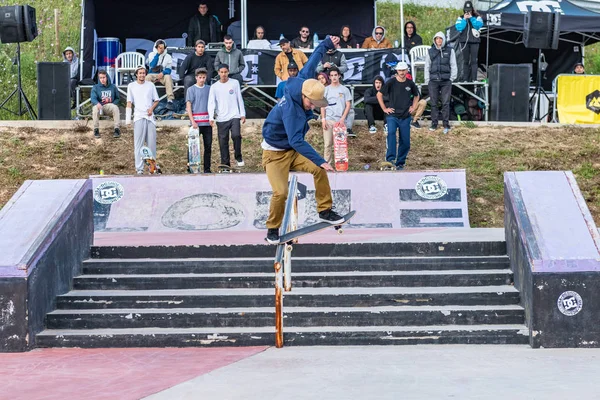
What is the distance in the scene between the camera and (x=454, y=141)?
19.8 m

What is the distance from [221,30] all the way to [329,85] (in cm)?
612

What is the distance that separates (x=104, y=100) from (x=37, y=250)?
34.5ft

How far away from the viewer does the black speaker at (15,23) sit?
774 inches

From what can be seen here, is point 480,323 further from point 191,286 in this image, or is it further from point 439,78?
point 439,78

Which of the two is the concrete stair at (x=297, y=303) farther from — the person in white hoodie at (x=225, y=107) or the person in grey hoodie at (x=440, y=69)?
the person in grey hoodie at (x=440, y=69)

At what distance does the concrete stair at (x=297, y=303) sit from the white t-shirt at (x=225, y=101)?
20.4ft

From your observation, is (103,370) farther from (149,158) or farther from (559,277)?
(149,158)

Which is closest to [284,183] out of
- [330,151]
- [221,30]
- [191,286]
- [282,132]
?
[282,132]

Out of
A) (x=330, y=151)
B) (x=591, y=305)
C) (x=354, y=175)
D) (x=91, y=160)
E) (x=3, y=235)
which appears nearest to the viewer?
(x=591, y=305)

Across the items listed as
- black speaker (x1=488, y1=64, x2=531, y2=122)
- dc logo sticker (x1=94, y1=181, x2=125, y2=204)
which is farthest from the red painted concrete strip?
black speaker (x1=488, y1=64, x2=531, y2=122)

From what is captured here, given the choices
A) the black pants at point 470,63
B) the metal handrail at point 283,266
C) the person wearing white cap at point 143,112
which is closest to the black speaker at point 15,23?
the person wearing white cap at point 143,112

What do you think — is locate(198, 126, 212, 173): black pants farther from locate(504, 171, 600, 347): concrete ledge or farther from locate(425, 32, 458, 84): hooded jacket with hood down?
A: locate(504, 171, 600, 347): concrete ledge

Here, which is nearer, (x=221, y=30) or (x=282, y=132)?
(x=282, y=132)

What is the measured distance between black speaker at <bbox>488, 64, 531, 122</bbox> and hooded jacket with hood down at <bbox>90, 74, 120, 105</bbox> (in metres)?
7.92
